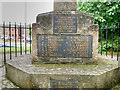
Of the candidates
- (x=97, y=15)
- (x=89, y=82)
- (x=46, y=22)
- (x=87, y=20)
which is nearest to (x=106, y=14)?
(x=97, y=15)

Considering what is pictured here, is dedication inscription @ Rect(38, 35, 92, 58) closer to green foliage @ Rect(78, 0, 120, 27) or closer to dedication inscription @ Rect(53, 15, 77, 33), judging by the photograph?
dedication inscription @ Rect(53, 15, 77, 33)

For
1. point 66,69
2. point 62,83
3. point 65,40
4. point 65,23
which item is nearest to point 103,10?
point 65,23

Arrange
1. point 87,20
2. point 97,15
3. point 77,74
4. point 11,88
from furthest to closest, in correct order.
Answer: point 97,15 → point 87,20 → point 11,88 → point 77,74

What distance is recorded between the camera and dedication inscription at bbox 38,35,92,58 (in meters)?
3.57

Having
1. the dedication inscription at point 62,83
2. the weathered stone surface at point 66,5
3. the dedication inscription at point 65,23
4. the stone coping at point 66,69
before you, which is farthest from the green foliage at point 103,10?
the dedication inscription at point 62,83

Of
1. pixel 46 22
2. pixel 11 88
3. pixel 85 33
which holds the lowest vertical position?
pixel 11 88

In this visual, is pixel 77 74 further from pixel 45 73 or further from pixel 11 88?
pixel 11 88

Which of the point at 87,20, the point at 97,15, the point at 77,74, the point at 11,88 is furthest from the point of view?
the point at 97,15

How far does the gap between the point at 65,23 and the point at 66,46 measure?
0.70m

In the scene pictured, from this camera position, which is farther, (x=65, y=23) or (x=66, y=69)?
(x=65, y=23)

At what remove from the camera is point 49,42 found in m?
3.61

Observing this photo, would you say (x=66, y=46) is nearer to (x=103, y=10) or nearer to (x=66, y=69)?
(x=66, y=69)

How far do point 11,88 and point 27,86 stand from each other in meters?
0.50

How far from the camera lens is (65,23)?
3561 millimetres
